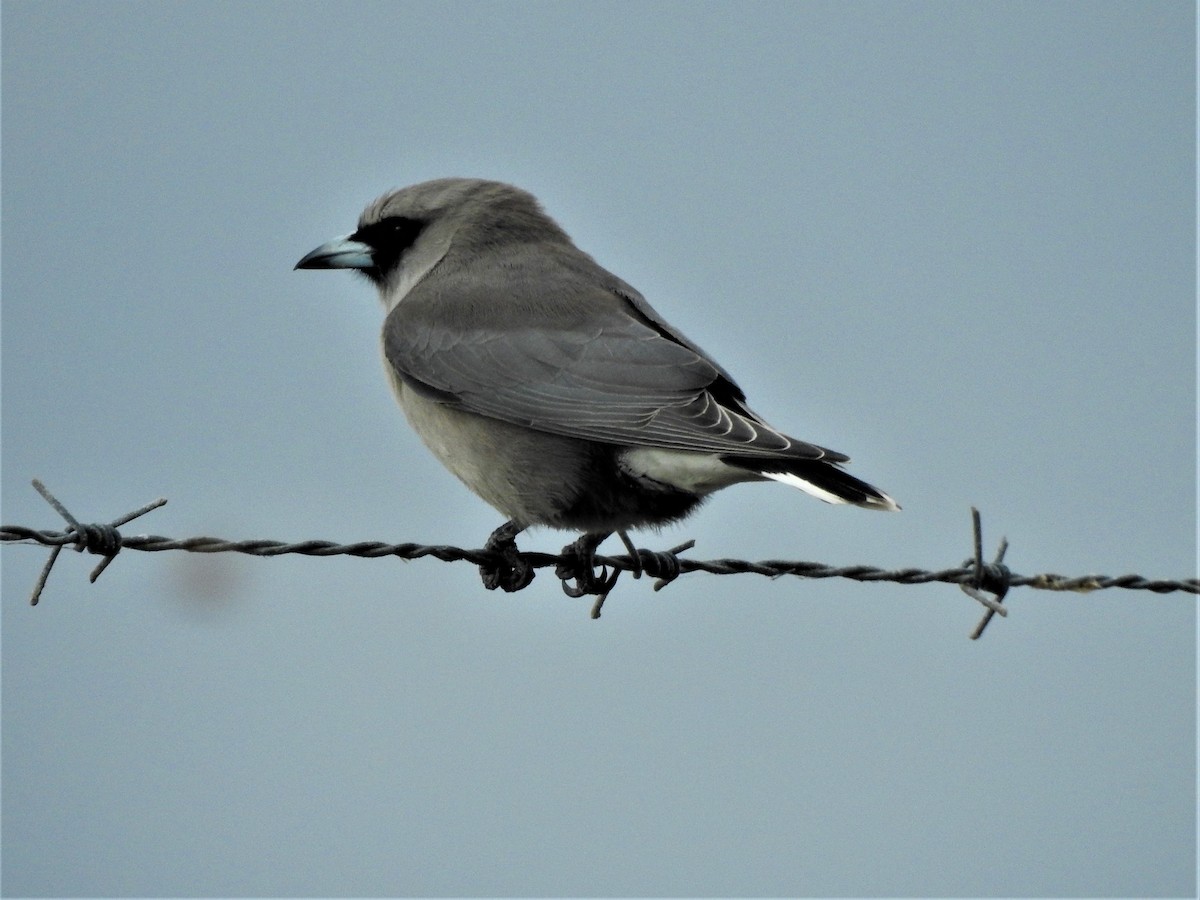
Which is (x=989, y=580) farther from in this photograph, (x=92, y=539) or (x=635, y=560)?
(x=92, y=539)

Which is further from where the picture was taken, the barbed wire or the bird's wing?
the bird's wing

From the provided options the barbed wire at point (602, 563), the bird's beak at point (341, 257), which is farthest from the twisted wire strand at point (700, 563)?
the bird's beak at point (341, 257)

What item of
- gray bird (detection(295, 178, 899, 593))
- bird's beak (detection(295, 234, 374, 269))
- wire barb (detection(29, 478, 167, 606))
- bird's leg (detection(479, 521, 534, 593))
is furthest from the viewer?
bird's beak (detection(295, 234, 374, 269))

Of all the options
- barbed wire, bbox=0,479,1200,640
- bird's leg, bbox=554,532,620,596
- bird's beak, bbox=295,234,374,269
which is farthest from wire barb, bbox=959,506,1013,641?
bird's beak, bbox=295,234,374,269

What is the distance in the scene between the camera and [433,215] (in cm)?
712

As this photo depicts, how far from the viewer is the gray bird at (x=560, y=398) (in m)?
5.17

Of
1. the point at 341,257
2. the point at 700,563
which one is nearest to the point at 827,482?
the point at 700,563

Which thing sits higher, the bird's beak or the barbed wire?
the bird's beak

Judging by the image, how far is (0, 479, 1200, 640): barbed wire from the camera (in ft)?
12.8

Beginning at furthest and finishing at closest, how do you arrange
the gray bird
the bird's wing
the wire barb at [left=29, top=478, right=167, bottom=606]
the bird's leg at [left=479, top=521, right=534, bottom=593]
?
the bird's leg at [left=479, top=521, right=534, bottom=593], the bird's wing, the gray bird, the wire barb at [left=29, top=478, right=167, bottom=606]

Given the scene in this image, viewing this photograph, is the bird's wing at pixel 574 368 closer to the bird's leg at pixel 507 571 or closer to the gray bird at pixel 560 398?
the gray bird at pixel 560 398

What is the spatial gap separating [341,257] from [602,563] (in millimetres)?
2746

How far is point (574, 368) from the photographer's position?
5.83 metres

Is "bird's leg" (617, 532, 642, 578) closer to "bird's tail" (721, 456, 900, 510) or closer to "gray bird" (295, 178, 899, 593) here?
"gray bird" (295, 178, 899, 593)
